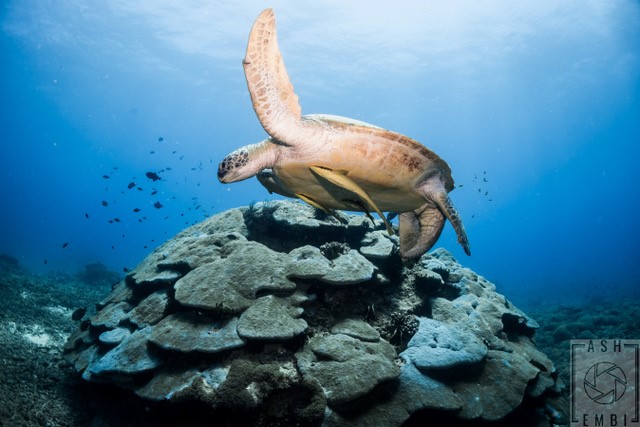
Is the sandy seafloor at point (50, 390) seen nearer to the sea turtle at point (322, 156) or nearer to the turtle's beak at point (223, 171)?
the turtle's beak at point (223, 171)

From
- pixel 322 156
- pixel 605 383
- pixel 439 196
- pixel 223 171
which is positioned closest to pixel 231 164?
pixel 223 171

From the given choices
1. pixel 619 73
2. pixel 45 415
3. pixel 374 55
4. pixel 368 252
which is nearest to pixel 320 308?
pixel 368 252

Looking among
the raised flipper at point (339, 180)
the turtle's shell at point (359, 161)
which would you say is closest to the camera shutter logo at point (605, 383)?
the turtle's shell at point (359, 161)

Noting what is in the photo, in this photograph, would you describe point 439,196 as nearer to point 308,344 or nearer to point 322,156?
point 322,156

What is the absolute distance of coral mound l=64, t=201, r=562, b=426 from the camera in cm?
319

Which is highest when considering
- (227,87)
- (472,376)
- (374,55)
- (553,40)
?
(227,87)

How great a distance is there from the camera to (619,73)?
42938 mm

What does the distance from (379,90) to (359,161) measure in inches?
1767

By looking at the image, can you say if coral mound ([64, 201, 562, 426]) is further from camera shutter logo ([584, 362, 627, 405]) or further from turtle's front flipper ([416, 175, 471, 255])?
camera shutter logo ([584, 362, 627, 405])

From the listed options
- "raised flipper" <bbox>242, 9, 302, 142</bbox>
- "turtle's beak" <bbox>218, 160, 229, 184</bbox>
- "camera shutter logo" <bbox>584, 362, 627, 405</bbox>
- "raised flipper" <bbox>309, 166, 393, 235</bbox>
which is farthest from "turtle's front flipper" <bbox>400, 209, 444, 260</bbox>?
"camera shutter logo" <bbox>584, 362, 627, 405</bbox>

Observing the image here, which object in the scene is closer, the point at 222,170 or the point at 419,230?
the point at 222,170

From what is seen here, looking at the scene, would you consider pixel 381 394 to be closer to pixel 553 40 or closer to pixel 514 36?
pixel 514 36

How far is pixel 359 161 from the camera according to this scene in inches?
141

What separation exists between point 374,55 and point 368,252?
35.1m
